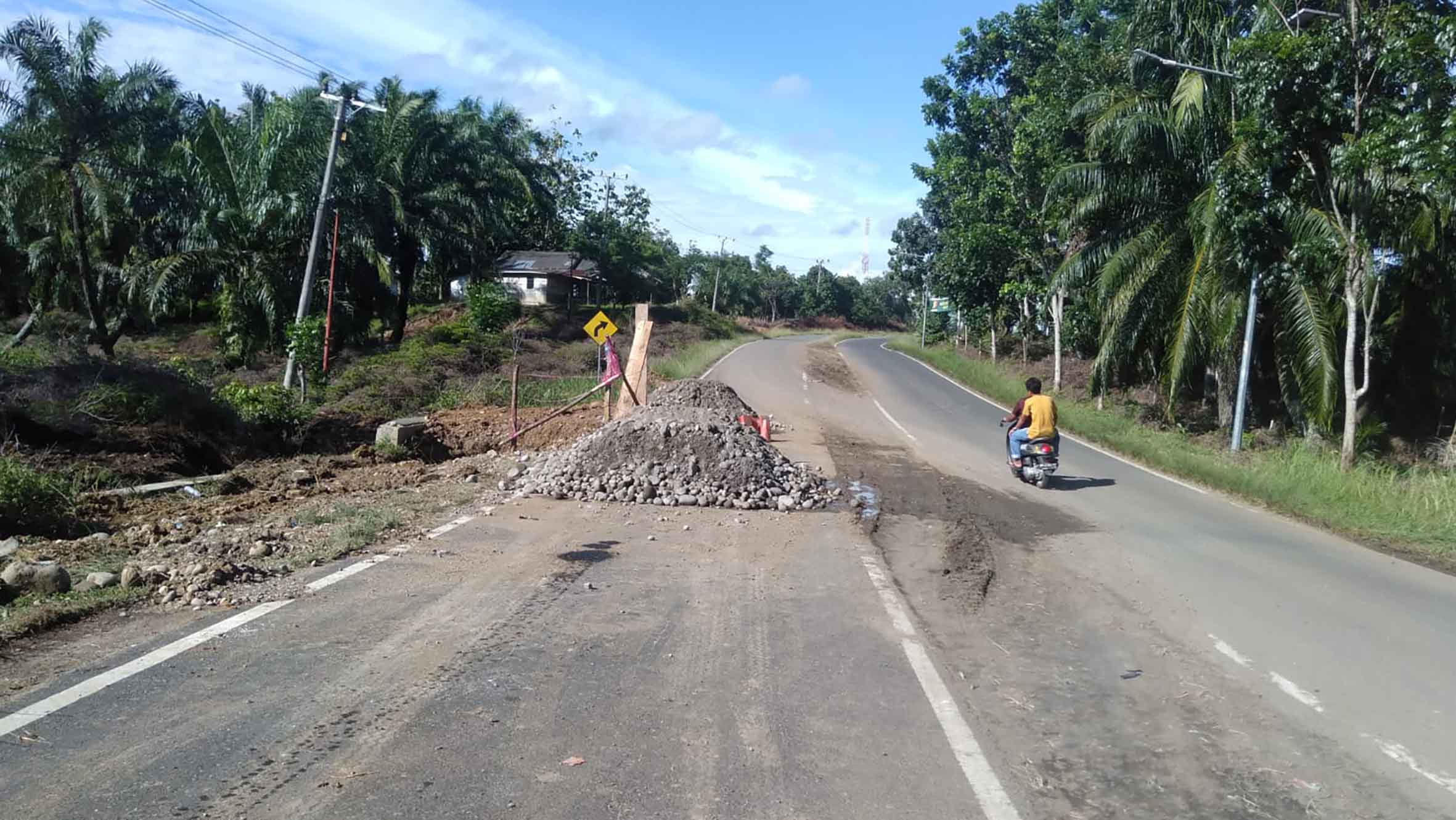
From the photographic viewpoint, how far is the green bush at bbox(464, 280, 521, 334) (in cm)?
4375

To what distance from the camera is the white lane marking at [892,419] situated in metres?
23.3

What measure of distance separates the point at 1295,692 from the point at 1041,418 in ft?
31.8

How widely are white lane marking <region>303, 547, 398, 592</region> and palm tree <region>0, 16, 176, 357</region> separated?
20.8 meters

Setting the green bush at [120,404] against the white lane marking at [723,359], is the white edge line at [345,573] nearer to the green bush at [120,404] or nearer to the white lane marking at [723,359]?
the green bush at [120,404]

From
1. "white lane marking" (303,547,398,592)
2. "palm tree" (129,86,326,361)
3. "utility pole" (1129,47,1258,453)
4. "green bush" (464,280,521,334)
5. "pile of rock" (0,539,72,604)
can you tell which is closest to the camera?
"pile of rock" (0,539,72,604)

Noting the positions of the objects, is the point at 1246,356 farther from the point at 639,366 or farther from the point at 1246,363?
the point at 639,366

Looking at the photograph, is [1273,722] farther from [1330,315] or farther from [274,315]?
[274,315]

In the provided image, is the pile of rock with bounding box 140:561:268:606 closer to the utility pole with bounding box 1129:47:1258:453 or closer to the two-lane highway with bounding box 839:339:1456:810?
the two-lane highway with bounding box 839:339:1456:810

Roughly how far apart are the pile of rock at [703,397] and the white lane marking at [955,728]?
14032 millimetres

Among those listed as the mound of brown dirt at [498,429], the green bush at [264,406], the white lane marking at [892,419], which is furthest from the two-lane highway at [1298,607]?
the green bush at [264,406]

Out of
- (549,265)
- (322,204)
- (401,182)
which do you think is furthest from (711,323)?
(322,204)

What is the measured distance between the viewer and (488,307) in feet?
144

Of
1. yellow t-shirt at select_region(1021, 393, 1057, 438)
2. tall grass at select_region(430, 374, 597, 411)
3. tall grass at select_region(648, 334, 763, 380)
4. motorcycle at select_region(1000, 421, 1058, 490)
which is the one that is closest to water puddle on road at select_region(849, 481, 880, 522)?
motorcycle at select_region(1000, 421, 1058, 490)

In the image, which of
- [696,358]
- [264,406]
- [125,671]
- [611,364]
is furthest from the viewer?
[696,358]
